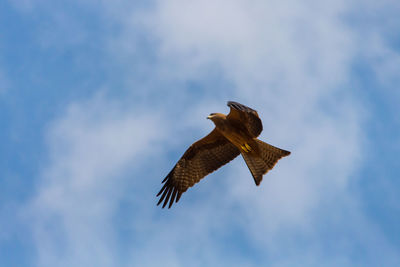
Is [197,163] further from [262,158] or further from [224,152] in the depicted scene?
[262,158]

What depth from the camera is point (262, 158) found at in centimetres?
1252

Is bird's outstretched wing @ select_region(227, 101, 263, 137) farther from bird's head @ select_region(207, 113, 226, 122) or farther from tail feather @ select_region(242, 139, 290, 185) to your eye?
tail feather @ select_region(242, 139, 290, 185)

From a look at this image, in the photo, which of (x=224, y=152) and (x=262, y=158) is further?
(x=224, y=152)

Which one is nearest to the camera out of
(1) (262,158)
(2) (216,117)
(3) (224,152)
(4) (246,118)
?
(4) (246,118)

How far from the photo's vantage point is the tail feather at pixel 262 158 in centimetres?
1232

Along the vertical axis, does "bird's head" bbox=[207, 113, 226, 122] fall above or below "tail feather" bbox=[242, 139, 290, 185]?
above

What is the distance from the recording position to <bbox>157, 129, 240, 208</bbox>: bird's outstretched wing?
527 inches

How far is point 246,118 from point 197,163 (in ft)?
7.56

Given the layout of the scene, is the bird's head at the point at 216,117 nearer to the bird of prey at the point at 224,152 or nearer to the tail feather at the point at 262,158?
the bird of prey at the point at 224,152

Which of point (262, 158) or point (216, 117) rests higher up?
point (216, 117)

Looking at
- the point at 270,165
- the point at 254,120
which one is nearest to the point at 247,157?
the point at 270,165

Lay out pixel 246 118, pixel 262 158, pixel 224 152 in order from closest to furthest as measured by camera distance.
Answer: pixel 246 118
pixel 262 158
pixel 224 152

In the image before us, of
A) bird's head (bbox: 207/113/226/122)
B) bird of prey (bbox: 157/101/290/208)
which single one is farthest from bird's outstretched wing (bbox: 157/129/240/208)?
bird's head (bbox: 207/113/226/122)

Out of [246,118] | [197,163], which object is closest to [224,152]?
[197,163]
